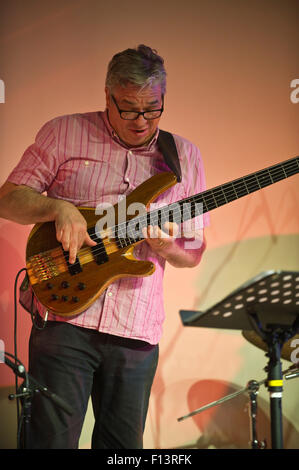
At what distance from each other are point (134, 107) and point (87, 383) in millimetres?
1043

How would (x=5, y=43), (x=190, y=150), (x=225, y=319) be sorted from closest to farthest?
(x=225, y=319), (x=190, y=150), (x=5, y=43)

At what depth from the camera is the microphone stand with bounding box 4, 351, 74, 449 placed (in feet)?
5.46

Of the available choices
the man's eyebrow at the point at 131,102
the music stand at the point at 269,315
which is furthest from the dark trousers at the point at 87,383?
the man's eyebrow at the point at 131,102

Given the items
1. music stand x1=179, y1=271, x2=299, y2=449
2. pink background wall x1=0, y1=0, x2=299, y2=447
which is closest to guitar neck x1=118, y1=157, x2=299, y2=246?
music stand x1=179, y1=271, x2=299, y2=449

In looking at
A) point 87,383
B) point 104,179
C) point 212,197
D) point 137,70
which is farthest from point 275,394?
point 137,70

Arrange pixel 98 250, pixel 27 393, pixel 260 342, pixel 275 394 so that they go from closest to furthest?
1. pixel 275 394
2. pixel 27 393
3. pixel 98 250
4. pixel 260 342

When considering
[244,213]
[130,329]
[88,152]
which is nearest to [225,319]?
[130,329]

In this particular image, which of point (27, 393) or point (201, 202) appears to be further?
point (201, 202)

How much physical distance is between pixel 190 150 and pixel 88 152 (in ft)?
1.45

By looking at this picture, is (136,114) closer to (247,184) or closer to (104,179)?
(104,179)

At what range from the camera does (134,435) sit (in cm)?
191

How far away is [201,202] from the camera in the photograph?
2025 millimetres

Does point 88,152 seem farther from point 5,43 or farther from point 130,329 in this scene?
point 5,43

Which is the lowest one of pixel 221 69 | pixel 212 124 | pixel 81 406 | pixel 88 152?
pixel 81 406
